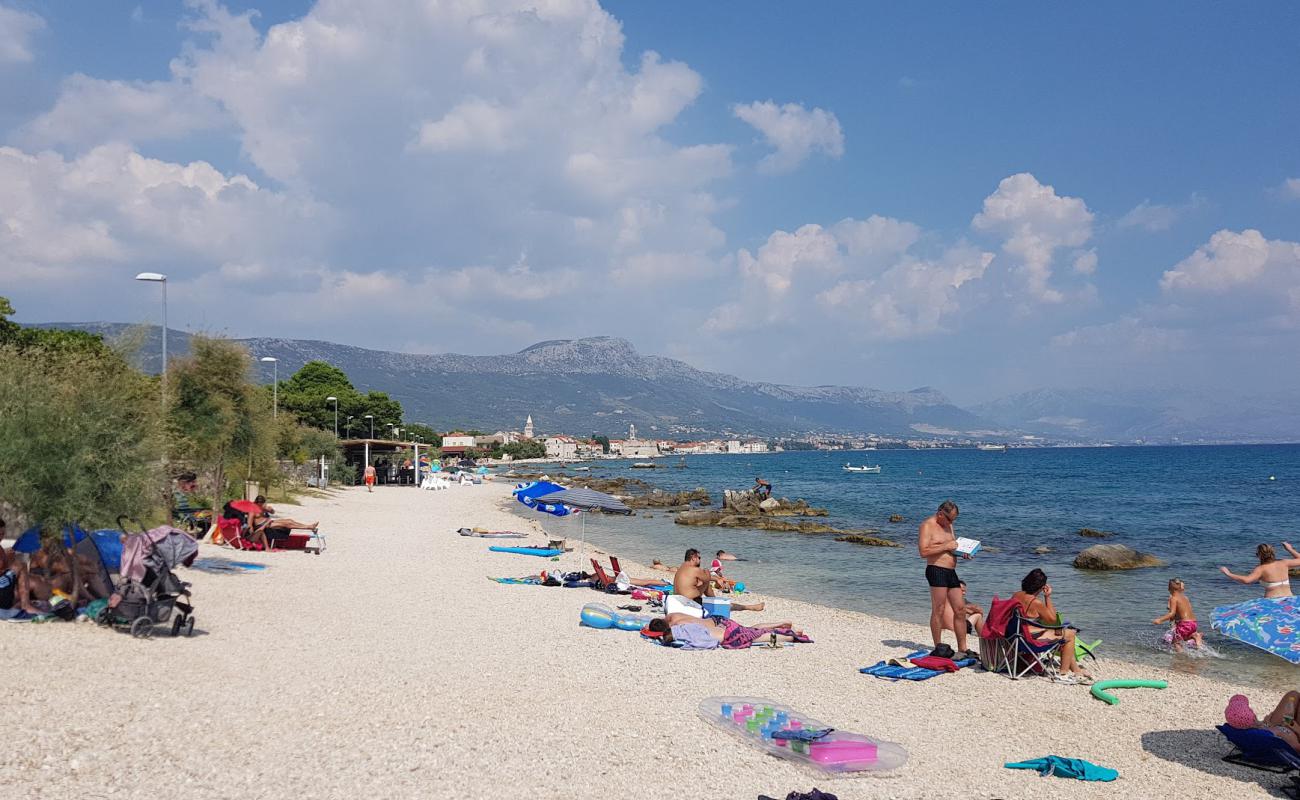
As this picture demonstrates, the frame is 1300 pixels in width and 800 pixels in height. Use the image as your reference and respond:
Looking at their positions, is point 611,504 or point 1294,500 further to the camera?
point 1294,500

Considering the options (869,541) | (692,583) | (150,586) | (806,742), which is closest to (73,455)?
(150,586)

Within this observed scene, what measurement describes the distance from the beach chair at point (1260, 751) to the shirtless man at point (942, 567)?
3.36 meters

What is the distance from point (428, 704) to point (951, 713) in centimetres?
475

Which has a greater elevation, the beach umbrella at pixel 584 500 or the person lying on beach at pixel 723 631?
the beach umbrella at pixel 584 500

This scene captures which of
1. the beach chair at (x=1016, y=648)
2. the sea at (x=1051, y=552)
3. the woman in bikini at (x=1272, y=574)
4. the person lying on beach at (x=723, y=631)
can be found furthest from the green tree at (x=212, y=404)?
the woman in bikini at (x=1272, y=574)

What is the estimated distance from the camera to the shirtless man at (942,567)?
10.1m

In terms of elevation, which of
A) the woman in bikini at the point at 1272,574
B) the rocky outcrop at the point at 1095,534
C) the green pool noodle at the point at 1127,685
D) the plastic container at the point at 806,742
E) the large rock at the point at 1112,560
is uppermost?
the woman in bikini at the point at 1272,574

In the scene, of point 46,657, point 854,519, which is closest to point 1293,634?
point 46,657

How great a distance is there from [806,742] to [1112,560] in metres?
19.1

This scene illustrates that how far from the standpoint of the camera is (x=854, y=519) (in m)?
38.8

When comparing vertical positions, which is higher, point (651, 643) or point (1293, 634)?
point (1293, 634)

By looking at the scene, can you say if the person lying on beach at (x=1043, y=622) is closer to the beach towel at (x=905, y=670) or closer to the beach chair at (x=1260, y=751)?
the beach towel at (x=905, y=670)

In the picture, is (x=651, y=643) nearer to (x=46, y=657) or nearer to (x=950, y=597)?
(x=950, y=597)

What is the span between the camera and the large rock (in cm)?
2236
